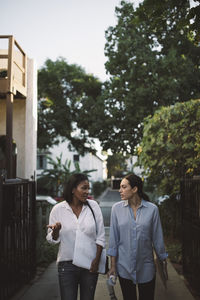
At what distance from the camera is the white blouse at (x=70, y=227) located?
317 centimetres

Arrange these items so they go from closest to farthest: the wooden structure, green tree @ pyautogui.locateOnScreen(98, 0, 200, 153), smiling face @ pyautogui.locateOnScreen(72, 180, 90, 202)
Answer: smiling face @ pyautogui.locateOnScreen(72, 180, 90, 202)
the wooden structure
green tree @ pyautogui.locateOnScreen(98, 0, 200, 153)

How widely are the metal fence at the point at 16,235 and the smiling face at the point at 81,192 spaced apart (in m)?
1.52

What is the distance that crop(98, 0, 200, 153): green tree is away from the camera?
15.4m

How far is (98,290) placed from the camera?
5.36m

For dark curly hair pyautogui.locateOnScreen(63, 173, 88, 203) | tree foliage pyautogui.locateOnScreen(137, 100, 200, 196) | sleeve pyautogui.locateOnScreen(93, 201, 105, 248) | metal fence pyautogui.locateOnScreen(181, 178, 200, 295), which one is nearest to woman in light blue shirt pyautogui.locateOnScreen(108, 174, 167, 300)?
sleeve pyautogui.locateOnScreen(93, 201, 105, 248)

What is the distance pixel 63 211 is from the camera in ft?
10.7

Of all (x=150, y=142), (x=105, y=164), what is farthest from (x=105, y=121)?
(x=105, y=164)

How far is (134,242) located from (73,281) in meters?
0.74

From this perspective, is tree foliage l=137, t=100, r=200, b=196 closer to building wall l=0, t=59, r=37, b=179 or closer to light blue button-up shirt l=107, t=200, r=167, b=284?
building wall l=0, t=59, r=37, b=179

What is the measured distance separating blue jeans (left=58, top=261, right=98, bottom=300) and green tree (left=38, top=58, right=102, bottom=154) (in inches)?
653

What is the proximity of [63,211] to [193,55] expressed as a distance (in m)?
15.4

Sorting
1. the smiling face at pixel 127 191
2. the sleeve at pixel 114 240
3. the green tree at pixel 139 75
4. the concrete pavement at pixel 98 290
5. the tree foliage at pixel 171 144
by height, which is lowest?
the concrete pavement at pixel 98 290

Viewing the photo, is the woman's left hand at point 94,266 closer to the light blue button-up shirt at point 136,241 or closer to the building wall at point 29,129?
the light blue button-up shirt at point 136,241

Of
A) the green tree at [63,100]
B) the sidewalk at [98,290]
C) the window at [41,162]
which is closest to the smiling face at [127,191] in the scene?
the sidewalk at [98,290]
